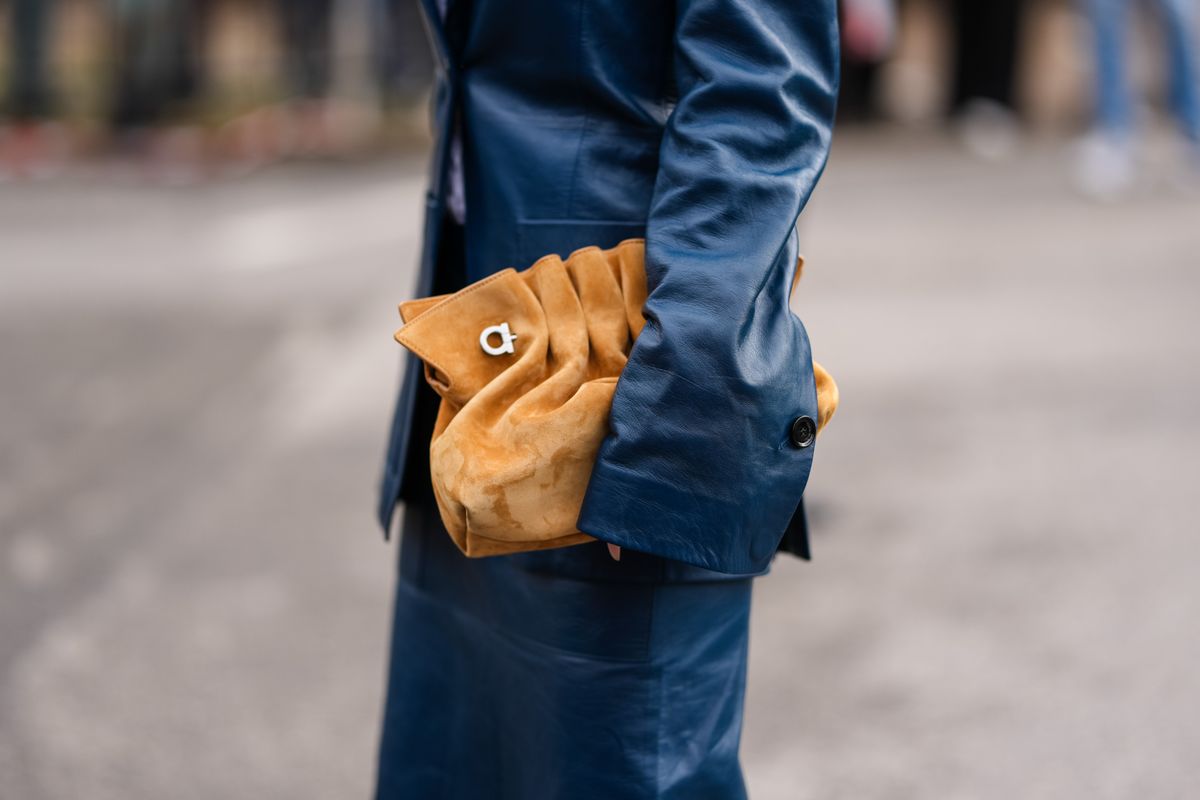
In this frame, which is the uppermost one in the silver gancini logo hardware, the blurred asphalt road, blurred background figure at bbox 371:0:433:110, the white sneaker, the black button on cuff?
the silver gancini logo hardware

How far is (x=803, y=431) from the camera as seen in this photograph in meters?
1.44

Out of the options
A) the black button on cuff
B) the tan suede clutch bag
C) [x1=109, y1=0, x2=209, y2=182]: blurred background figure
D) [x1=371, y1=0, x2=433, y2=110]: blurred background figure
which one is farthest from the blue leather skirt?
[x1=371, y1=0, x2=433, y2=110]: blurred background figure

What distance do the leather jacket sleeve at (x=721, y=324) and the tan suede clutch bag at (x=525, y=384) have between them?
0.04 m

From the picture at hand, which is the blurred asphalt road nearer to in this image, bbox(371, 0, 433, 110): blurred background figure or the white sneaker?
the white sneaker

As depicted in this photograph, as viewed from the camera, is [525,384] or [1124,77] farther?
[1124,77]

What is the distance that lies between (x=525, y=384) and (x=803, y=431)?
30 cm

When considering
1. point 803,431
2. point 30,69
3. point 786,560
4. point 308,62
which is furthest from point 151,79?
point 803,431

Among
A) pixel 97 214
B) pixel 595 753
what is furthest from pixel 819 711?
Result: pixel 97 214

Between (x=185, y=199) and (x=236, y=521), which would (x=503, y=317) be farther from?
(x=185, y=199)

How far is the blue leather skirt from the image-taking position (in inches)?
63.1

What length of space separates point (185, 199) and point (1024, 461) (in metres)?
9.16

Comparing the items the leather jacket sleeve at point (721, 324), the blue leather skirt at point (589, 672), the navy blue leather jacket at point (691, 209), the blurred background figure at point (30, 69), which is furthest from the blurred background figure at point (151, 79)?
the leather jacket sleeve at point (721, 324)

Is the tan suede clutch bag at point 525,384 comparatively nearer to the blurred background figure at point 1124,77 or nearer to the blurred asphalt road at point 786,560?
the blurred asphalt road at point 786,560

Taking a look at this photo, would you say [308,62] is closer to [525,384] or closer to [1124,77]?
[1124,77]
